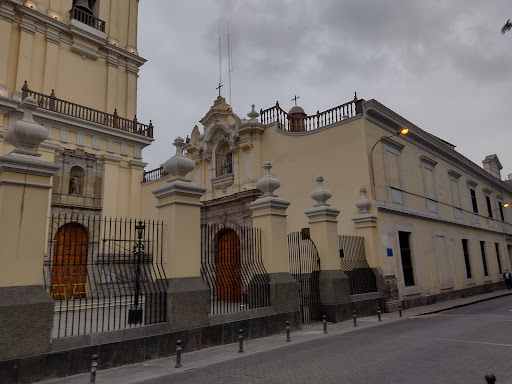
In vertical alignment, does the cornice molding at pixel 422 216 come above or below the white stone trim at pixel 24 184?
above

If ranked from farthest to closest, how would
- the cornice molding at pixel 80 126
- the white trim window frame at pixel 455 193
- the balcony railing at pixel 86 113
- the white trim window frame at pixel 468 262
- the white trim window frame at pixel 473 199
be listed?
the white trim window frame at pixel 473 199
the white trim window frame at pixel 455 193
the white trim window frame at pixel 468 262
the balcony railing at pixel 86 113
the cornice molding at pixel 80 126

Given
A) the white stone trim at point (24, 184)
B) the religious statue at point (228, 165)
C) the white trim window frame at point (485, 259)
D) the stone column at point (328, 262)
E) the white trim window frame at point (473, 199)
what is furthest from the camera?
the white trim window frame at point (473, 199)

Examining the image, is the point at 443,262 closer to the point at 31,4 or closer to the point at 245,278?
the point at 245,278

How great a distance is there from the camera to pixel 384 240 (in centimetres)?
1499

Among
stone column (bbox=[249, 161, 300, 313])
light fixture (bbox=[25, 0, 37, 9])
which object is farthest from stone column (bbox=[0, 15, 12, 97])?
stone column (bbox=[249, 161, 300, 313])

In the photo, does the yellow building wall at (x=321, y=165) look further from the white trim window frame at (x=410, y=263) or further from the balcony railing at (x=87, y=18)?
the balcony railing at (x=87, y=18)

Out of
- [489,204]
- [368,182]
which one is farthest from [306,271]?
[489,204]

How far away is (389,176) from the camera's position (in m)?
16.4

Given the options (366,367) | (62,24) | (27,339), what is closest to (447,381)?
(366,367)

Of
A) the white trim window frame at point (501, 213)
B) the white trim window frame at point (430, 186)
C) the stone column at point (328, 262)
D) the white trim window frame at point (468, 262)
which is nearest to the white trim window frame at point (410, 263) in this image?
the white trim window frame at point (430, 186)

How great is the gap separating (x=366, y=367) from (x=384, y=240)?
899 cm

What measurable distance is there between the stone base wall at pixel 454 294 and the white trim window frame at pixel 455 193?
422 cm

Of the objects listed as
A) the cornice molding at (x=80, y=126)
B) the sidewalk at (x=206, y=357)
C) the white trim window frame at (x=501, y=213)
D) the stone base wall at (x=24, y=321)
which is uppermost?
the cornice molding at (x=80, y=126)

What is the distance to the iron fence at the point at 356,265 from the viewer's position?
13508mm
